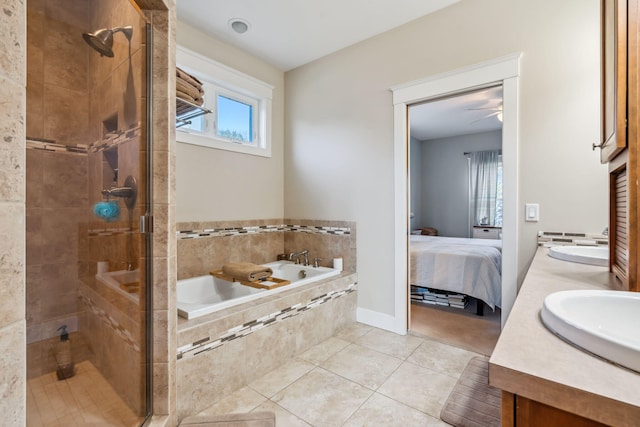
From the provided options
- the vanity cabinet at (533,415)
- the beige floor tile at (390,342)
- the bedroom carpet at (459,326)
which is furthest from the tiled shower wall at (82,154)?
the bedroom carpet at (459,326)

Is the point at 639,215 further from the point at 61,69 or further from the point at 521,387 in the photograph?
the point at 61,69

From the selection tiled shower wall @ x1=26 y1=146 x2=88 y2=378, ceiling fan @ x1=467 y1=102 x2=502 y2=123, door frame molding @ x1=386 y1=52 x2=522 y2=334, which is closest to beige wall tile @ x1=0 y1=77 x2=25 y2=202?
tiled shower wall @ x1=26 y1=146 x2=88 y2=378

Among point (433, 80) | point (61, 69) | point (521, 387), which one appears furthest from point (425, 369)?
point (61, 69)

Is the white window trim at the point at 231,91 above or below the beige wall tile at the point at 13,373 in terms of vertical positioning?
above

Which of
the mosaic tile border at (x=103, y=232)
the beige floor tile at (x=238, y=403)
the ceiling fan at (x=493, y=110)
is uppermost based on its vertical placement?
the ceiling fan at (x=493, y=110)

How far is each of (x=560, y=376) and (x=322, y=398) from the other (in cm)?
156

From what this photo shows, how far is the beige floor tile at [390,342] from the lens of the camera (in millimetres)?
2324

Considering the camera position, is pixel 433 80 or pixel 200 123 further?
pixel 200 123

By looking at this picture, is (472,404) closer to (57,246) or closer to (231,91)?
(57,246)

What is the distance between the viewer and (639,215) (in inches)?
32.7

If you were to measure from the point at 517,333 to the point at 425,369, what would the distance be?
165cm

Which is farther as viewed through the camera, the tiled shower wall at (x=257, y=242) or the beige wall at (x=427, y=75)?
the tiled shower wall at (x=257, y=242)

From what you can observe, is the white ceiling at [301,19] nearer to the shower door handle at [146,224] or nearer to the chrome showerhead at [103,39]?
the chrome showerhead at [103,39]

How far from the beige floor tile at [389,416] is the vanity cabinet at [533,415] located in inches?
49.1
